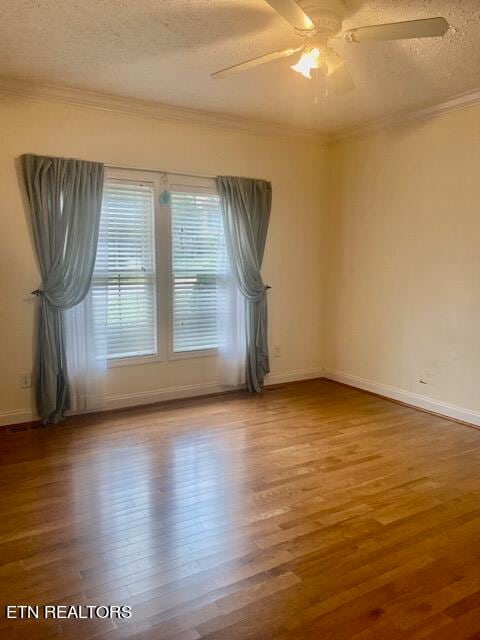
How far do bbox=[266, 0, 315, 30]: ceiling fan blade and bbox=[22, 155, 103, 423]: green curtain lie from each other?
7.27ft

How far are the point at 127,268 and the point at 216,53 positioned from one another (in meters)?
1.93

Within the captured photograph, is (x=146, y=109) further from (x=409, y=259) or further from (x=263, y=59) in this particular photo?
(x=409, y=259)

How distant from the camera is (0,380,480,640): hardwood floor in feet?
5.84

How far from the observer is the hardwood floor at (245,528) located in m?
1.78

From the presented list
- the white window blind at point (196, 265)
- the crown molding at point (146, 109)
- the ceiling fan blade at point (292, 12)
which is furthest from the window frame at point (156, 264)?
the ceiling fan blade at point (292, 12)

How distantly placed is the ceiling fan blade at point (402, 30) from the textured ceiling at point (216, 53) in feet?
1.06

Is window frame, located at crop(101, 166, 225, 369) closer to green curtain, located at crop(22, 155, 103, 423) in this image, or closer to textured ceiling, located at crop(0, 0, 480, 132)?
green curtain, located at crop(22, 155, 103, 423)

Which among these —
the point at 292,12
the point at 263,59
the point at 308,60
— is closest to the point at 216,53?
the point at 263,59

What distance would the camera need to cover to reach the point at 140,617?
177 cm

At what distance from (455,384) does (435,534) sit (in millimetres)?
1973

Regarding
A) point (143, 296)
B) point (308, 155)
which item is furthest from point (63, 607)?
point (308, 155)

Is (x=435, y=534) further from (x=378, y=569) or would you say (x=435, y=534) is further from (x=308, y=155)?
(x=308, y=155)

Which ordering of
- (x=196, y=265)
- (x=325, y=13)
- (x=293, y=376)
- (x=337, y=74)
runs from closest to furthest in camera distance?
1. (x=325, y=13)
2. (x=337, y=74)
3. (x=196, y=265)
4. (x=293, y=376)

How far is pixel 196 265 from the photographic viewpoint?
447cm
